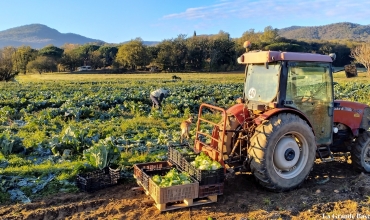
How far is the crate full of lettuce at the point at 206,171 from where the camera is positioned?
572cm

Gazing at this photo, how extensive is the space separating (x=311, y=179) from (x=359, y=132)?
1.77m

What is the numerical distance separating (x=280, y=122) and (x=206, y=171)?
1611 millimetres

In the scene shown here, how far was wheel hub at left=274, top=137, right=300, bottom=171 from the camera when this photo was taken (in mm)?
6195

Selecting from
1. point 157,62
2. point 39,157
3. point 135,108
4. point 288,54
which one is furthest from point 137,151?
point 157,62

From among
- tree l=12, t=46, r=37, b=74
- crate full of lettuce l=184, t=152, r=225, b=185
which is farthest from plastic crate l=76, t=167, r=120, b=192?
tree l=12, t=46, r=37, b=74

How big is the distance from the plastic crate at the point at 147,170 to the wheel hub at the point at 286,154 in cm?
215

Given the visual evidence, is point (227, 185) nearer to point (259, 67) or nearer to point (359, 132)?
point (259, 67)

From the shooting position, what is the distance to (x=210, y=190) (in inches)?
229

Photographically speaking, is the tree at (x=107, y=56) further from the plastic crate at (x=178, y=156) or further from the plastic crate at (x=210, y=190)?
the plastic crate at (x=210, y=190)

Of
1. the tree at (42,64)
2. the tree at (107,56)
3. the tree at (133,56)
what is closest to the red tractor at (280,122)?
the tree at (133,56)

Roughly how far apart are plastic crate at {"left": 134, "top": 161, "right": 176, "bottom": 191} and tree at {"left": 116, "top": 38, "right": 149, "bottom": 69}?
66.3 m

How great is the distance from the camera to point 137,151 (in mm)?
9250

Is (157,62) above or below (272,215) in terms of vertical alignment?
above

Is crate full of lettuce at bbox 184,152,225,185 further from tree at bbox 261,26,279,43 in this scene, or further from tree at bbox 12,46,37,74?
tree at bbox 261,26,279,43
